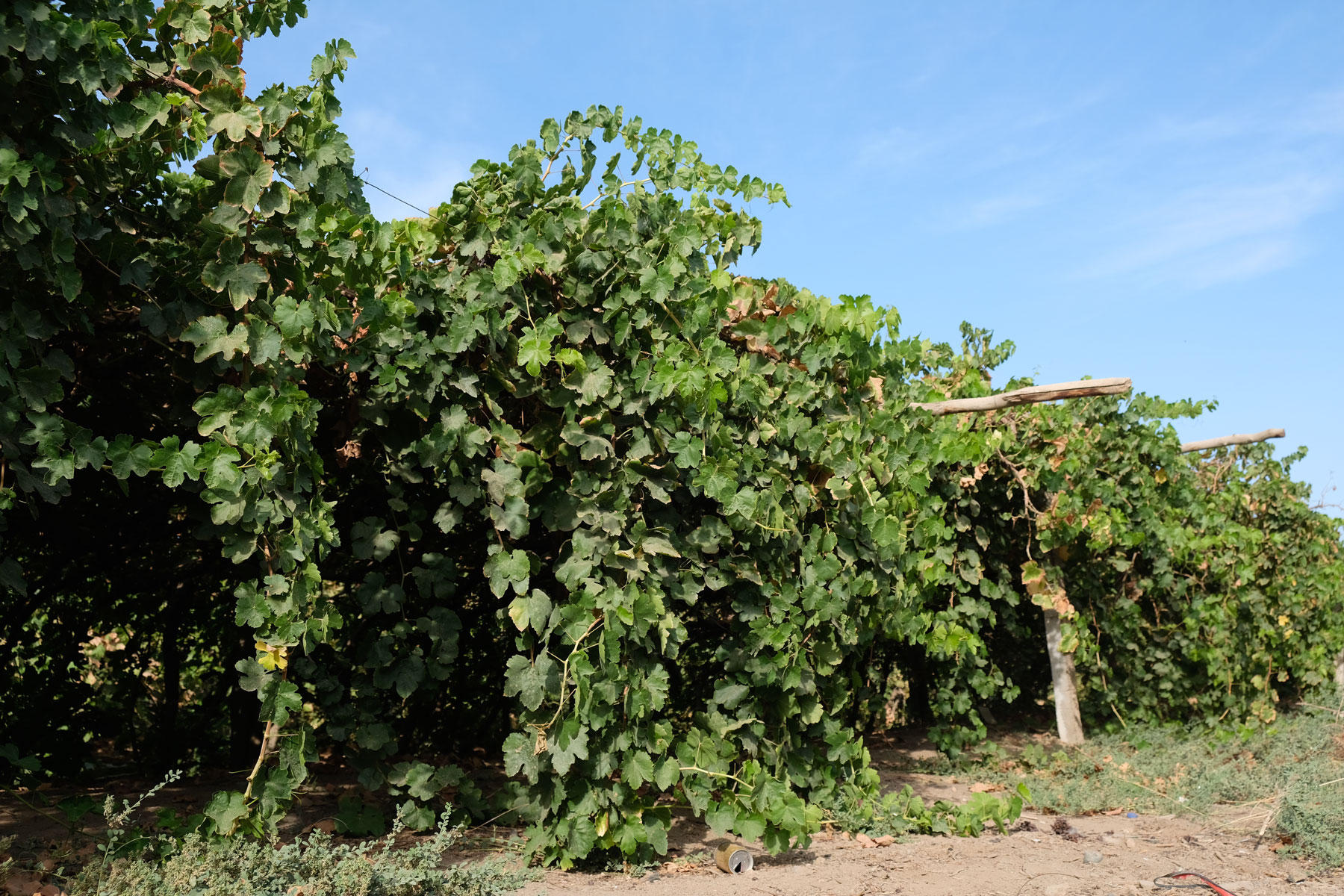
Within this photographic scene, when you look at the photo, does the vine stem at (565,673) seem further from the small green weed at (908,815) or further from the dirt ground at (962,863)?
the small green weed at (908,815)

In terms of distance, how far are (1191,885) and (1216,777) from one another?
2.44m

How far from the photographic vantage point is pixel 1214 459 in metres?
10.3

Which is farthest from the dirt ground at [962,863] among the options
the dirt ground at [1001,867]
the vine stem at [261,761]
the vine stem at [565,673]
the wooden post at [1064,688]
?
the wooden post at [1064,688]

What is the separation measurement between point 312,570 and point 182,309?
1024 mm

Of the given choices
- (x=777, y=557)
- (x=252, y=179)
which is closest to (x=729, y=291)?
(x=777, y=557)

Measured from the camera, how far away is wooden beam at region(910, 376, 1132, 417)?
6.21 m

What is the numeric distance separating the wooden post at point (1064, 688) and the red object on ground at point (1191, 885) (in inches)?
140

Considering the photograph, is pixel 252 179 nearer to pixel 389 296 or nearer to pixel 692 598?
pixel 389 296

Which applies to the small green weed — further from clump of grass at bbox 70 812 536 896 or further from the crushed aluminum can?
clump of grass at bbox 70 812 536 896

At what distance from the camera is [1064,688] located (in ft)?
26.0

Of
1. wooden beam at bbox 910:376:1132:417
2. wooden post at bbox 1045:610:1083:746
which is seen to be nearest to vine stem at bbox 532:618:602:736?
wooden beam at bbox 910:376:1132:417

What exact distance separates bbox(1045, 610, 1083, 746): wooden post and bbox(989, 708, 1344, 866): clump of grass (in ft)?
0.53

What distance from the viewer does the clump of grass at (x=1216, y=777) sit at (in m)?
5.05

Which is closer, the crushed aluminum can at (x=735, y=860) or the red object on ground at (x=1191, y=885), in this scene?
the crushed aluminum can at (x=735, y=860)
